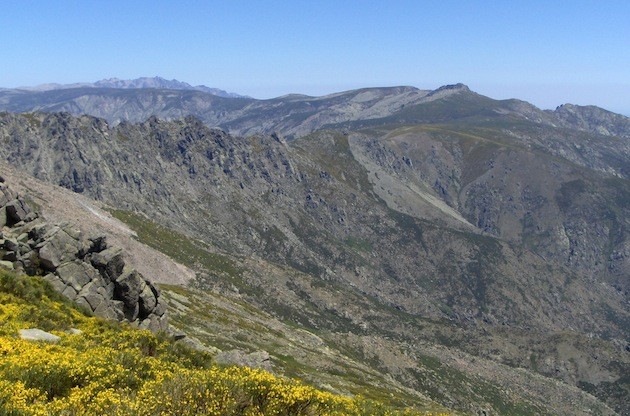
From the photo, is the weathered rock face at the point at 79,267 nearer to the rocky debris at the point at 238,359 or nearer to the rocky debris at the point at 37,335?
the rocky debris at the point at 238,359

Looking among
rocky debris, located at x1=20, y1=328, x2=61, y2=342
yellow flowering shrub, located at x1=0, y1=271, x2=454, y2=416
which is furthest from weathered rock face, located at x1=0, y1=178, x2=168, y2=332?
yellow flowering shrub, located at x1=0, y1=271, x2=454, y2=416

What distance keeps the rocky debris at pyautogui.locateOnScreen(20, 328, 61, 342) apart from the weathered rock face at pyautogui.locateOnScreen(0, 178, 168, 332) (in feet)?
43.9

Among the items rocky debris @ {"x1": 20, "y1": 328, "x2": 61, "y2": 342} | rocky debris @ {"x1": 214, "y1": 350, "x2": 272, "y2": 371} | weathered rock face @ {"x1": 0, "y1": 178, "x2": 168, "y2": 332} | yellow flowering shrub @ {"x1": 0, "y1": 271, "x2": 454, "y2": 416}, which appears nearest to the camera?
yellow flowering shrub @ {"x1": 0, "y1": 271, "x2": 454, "y2": 416}

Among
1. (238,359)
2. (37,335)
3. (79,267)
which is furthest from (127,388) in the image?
(79,267)

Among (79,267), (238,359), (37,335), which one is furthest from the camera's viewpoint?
(79,267)

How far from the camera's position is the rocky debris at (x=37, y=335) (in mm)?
30734

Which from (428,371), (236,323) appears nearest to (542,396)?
(428,371)

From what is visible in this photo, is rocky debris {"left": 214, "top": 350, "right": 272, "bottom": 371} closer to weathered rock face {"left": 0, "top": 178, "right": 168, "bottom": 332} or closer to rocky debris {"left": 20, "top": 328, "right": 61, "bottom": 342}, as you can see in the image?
weathered rock face {"left": 0, "top": 178, "right": 168, "bottom": 332}

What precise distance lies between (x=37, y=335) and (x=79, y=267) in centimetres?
1853

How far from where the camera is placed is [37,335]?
3166 cm

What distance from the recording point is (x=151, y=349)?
107 feet

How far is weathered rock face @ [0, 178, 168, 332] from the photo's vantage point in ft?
154

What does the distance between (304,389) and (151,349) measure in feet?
42.6

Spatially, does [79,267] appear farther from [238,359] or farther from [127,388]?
[127,388]
